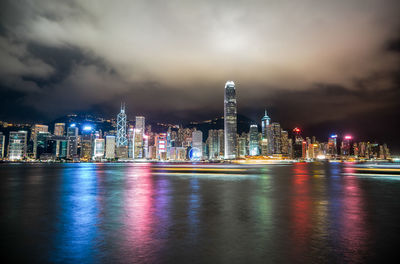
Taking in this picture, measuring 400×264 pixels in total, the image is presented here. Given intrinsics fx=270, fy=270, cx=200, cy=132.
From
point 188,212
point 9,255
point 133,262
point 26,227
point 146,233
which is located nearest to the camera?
point 133,262

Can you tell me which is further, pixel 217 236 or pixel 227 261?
pixel 217 236

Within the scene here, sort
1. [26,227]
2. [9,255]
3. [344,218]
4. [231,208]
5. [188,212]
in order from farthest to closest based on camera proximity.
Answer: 1. [231,208]
2. [188,212]
3. [344,218]
4. [26,227]
5. [9,255]

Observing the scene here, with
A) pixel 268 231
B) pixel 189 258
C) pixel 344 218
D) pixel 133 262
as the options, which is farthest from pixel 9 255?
pixel 344 218

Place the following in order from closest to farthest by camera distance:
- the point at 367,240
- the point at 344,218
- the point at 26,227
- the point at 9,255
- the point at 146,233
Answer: the point at 9,255
the point at 367,240
the point at 146,233
the point at 26,227
the point at 344,218

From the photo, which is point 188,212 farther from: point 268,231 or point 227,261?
point 227,261

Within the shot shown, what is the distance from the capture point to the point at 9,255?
870 cm

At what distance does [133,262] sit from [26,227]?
778cm

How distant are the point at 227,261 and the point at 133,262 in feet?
9.03

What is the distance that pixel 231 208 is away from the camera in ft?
56.9

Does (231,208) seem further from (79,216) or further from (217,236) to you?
(79,216)

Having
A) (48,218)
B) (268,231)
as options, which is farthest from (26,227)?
(268,231)

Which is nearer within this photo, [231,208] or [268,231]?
[268,231]

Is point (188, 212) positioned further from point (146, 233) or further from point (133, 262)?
point (133, 262)

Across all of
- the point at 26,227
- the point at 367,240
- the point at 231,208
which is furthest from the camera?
the point at 231,208
